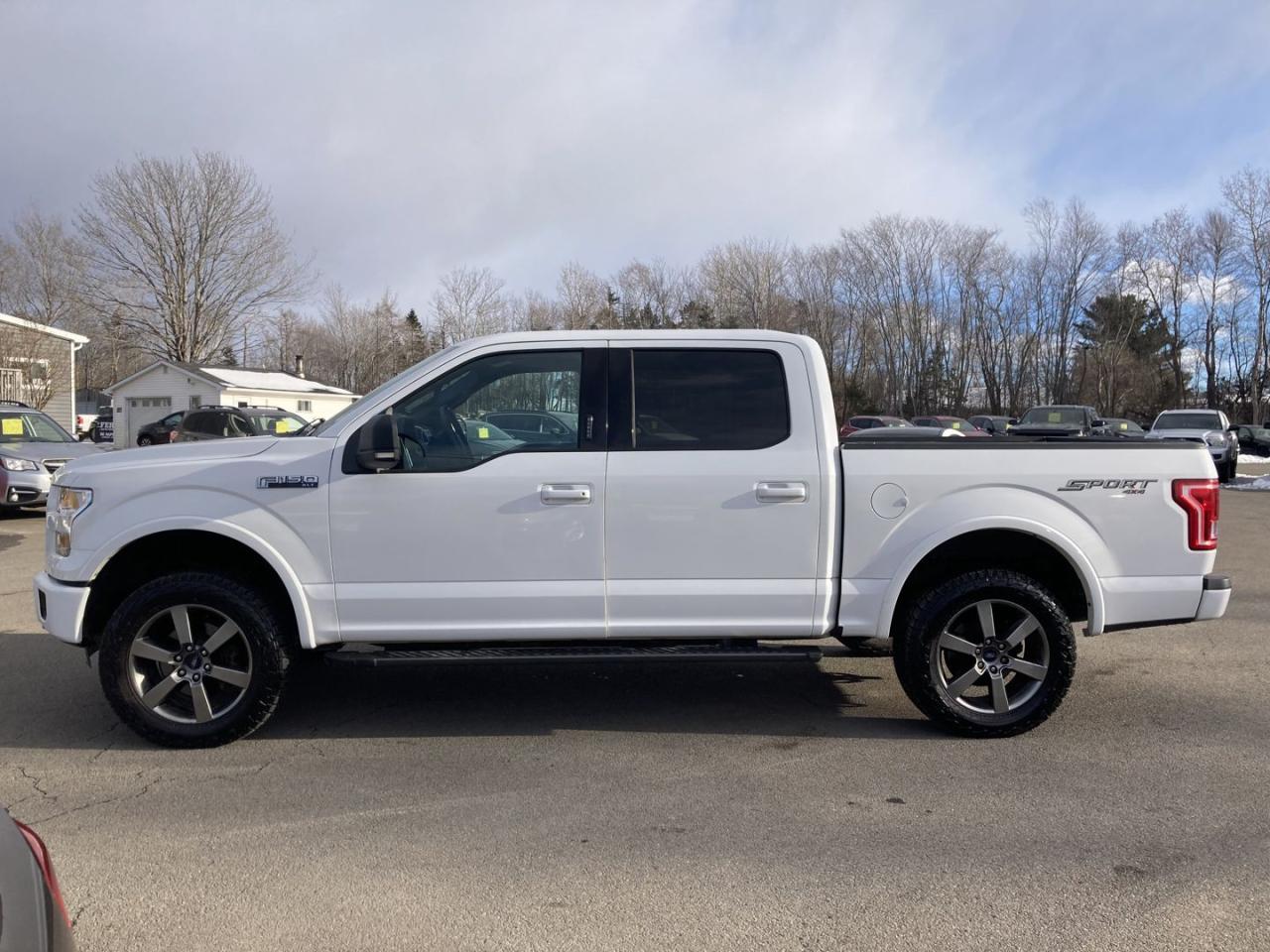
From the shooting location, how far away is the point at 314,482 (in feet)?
14.4

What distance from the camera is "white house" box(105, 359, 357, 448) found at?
37.6m

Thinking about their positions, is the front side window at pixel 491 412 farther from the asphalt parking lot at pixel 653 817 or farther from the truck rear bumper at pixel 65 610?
the truck rear bumper at pixel 65 610

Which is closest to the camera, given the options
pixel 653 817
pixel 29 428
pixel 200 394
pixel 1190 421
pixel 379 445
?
A: pixel 653 817

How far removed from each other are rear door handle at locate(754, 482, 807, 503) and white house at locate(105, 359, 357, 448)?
34.7 meters

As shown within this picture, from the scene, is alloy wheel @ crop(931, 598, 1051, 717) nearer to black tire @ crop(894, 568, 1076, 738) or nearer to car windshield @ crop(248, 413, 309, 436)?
black tire @ crop(894, 568, 1076, 738)

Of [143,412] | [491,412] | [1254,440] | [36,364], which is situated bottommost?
[491,412]

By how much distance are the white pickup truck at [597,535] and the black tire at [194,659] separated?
0.04 feet

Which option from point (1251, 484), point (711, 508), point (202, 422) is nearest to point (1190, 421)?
point (1251, 484)

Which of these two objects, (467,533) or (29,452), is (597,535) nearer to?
(467,533)

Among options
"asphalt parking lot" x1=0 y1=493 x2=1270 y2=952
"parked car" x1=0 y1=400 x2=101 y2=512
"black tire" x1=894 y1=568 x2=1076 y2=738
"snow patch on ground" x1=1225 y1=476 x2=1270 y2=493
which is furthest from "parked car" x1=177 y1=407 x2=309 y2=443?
"snow patch on ground" x1=1225 y1=476 x2=1270 y2=493

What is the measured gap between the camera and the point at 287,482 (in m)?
4.38

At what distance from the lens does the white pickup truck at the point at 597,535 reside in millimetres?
4410

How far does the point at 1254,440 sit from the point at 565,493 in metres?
38.7

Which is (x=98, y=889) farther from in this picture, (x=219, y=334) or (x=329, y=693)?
(x=219, y=334)
